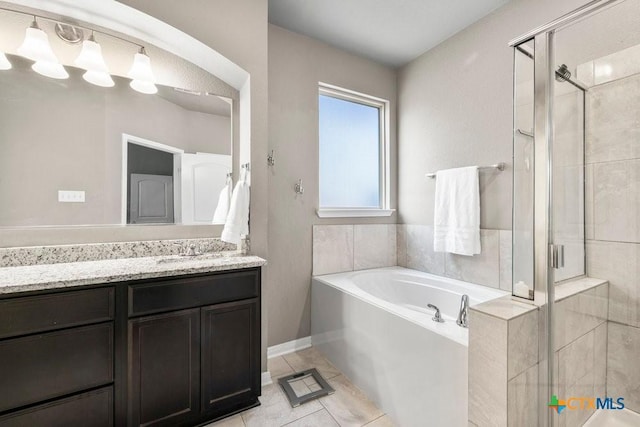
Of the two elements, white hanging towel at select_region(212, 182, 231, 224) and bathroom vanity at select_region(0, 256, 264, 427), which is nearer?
bathroom vanity at select_region(0, 256, 264, 427)

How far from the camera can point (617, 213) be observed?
58.0 inches

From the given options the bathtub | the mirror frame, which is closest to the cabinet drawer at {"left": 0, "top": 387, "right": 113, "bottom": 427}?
the mirror frame

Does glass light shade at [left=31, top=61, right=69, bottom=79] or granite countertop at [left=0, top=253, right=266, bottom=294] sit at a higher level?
glass light shade at [left=31, top=61, right=69, bottom=79]

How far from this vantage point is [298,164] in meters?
2.38

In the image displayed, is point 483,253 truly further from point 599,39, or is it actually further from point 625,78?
point 599,39

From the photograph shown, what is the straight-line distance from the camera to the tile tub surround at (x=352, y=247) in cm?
247

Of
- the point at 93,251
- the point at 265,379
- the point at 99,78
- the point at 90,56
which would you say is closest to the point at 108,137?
the point at 99,78

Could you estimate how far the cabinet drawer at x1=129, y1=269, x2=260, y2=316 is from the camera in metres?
A: 1.30

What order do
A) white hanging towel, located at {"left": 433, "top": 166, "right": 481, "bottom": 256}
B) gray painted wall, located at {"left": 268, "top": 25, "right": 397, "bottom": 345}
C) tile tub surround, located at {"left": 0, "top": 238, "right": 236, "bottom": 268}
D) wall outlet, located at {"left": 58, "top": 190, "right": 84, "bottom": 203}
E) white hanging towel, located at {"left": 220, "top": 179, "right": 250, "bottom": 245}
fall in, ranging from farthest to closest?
gray painted wall, located at {"left": 268, "top": 25, "right": 397, "bottom": 345}, white hanging towel, located at {"left": 433, "top": 166, "right": 481, "bottom": 256}, white hanging towel, located at {"left": 220, "top": 179, "right": 250, "bottom": 245}, wall outlet, located at {"left": 58, "top": 190, "right": 84, "bottom": 203}, tile tub surround, located at {"left": 0, "top": 238, "right": 236, "bottom": 268}

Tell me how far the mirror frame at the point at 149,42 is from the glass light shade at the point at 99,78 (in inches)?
11.8

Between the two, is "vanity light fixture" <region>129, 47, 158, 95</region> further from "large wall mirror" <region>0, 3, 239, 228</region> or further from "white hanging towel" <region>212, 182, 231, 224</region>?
"white hanging towel" <region>212, 182, 231, 224</region>

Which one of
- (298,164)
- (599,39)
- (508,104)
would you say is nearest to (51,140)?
(298,164)

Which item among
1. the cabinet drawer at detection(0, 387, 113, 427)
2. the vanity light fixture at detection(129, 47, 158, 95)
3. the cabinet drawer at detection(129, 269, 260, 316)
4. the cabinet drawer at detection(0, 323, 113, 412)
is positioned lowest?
the cabinet drawer at detection(0, 387, 113, 427)

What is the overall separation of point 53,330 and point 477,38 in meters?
3.25
